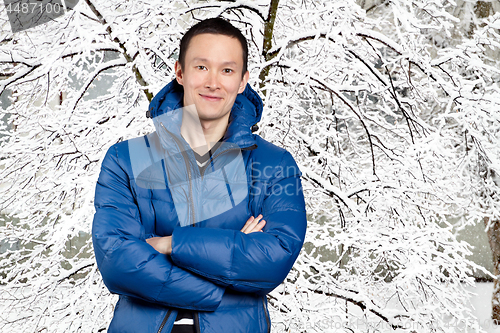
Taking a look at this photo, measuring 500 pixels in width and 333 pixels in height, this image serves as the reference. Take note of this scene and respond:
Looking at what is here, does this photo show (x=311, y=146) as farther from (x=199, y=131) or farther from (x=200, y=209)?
(x=200, y=209)

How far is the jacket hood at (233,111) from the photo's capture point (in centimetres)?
185

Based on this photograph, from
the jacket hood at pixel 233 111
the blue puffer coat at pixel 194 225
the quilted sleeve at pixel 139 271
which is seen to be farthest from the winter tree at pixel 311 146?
the quilted sleeve at pixel 139 271

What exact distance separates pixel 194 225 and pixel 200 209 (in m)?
0.07

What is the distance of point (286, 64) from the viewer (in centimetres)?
344

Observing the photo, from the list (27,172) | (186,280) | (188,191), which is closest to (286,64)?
(188,191)

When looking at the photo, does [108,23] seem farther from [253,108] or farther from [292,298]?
[292,298]

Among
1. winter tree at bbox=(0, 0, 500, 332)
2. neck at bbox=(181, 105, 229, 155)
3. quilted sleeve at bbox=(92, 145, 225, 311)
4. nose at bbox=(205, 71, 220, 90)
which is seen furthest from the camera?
winter tree at bbox=(0, 0, 500, 332)

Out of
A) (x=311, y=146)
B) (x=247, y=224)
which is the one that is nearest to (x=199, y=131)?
(x=247, y=224)

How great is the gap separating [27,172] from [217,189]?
2.91 meters

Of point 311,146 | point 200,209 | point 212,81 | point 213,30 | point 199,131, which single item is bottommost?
point 311,146

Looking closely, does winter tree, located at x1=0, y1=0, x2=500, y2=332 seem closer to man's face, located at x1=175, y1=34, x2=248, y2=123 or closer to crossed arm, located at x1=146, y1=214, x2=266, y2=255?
man's face, located at x1=175, y1=34, x2=248, y2=123

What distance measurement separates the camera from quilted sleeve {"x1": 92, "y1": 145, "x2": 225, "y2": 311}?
1.60 meters

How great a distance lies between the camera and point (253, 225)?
1.80 m

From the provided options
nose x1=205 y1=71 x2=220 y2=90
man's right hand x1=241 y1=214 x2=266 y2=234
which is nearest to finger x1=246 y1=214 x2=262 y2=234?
man's right hand x1=241 y1=214 x2=266 y2=234
